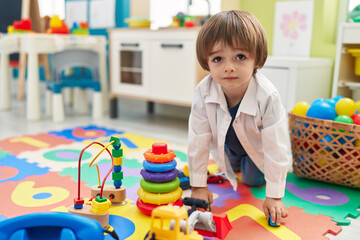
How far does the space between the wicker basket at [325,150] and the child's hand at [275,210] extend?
0.34 meters

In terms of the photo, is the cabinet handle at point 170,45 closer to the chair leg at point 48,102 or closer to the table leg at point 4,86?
the chair leg at point 48,102

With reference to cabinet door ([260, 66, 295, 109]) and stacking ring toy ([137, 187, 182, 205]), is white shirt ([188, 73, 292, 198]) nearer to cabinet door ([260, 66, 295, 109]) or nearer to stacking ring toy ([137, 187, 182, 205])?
stacking ring toy ([137, 187, 182, 205])

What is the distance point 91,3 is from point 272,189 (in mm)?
2591

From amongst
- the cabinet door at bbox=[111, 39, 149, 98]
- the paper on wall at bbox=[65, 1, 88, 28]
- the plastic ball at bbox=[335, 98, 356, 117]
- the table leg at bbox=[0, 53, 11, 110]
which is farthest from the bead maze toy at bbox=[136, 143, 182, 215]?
the paper on wall at bbox=[65, 1, 88, 28]

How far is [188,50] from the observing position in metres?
1.96

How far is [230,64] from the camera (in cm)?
89

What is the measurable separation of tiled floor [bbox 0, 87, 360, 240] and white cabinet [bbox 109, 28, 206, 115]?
16 cm

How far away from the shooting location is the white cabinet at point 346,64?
157cm

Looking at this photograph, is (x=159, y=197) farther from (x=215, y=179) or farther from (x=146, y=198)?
(x=215, y=179)

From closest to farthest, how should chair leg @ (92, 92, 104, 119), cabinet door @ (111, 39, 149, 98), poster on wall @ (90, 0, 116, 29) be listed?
cabinet door @ (111, 39, 149, 98) → chair leg @ (92, 92, 104, 119) → poster on wall @ (90, 0, 116, 29)

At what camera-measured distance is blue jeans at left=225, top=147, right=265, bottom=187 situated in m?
1.17

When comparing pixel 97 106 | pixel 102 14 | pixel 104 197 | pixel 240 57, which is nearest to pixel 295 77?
pixel 240 57

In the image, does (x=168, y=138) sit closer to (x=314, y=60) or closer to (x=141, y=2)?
(x=314, y=60)

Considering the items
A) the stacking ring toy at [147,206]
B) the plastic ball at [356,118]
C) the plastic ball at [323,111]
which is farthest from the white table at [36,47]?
the plastic ball at [356,118]
